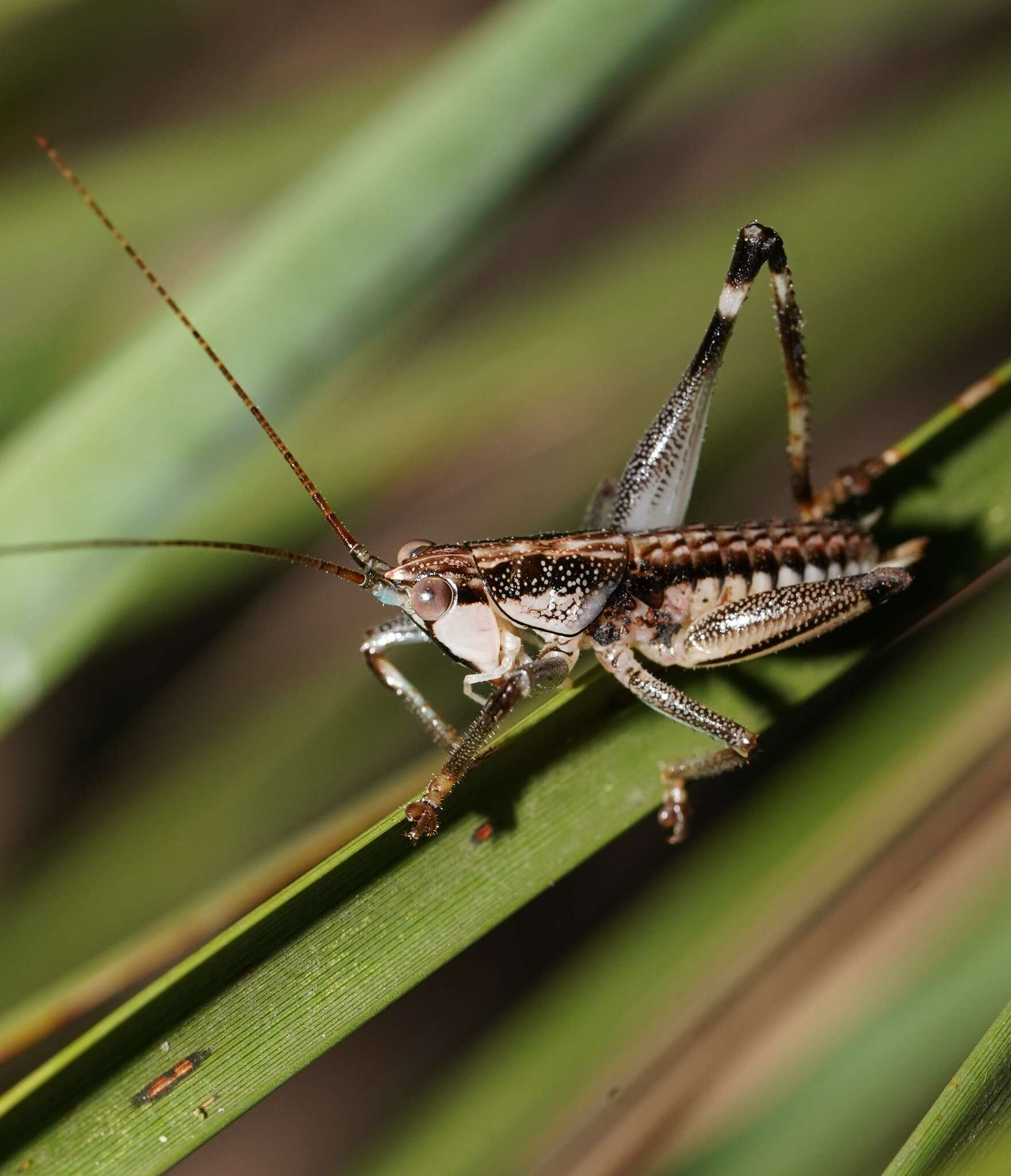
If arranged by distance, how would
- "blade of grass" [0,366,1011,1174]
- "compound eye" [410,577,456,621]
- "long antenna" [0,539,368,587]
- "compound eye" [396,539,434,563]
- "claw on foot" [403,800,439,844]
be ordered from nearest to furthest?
1. "blade of grass" [0,366,1011,1174]
2. "claw on foot" [403,800,439,844]
3. "long antenna" [0,539,368,587]
4. "compound eye" [410,577,456,621]
5. "compound eye" [396,539,434,563]

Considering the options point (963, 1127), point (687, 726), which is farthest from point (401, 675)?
point (963, 1127)

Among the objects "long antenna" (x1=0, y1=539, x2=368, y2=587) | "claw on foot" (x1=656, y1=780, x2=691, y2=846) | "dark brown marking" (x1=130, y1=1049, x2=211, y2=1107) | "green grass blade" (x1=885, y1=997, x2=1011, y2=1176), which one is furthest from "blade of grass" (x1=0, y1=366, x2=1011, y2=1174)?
"green grass blade" (x1=885, y1=997, x2=1011, y2=1176)

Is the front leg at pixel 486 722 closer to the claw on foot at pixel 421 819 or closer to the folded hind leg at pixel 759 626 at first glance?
the claw on foot at pixel 421 819

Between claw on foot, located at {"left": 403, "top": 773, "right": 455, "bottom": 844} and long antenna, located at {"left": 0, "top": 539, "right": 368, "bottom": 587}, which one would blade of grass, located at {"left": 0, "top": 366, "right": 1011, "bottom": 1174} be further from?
long antenna, located at {"left": 0, "top": 539, "right": 368, "bottom": 587}

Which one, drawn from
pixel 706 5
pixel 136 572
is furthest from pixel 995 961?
pixel 706 5

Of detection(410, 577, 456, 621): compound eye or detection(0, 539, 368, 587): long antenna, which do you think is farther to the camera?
detection(410, 577, 456, 621): compound eye

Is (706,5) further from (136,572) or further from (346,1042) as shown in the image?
(346,1042)
